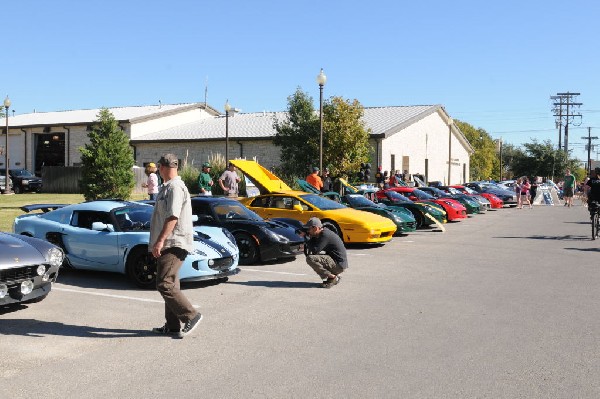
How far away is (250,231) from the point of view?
36.3 feet

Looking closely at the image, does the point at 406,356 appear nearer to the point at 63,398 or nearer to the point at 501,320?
the point at 501,320

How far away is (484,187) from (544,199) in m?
5.99

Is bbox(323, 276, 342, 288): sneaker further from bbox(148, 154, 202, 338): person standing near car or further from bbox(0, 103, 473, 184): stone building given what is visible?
bbox(0, 103, 473, 184): stone building

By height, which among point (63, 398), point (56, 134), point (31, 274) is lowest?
point (63, 398)

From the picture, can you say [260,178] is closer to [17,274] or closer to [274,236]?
[274,236]

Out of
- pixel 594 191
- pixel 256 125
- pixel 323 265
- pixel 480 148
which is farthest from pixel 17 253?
pixel 480 148

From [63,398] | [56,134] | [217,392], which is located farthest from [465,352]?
[56,134]

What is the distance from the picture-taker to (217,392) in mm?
4461

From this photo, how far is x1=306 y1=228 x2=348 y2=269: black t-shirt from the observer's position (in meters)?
8.98

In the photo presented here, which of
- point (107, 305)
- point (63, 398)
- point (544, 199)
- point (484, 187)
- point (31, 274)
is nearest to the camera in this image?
point (63, 398)

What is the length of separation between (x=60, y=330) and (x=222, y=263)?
2805 mm

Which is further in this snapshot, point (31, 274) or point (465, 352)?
point (31, 274)

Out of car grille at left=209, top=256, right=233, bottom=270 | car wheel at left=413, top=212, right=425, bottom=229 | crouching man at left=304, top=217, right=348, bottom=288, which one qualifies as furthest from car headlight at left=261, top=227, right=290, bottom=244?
car wheel at left=413, top=212, right=425, bottom=229

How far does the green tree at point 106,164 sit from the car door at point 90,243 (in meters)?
12.2
